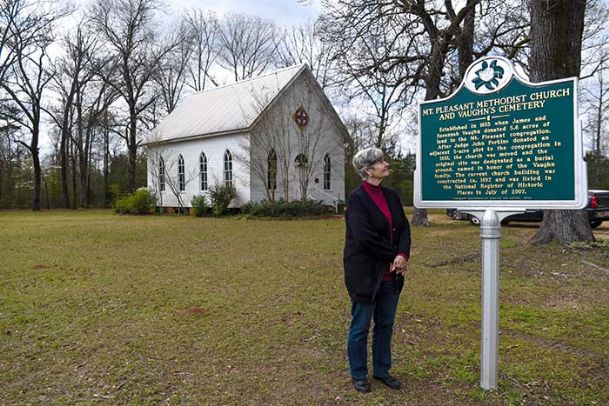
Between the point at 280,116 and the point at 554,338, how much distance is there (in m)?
21.8

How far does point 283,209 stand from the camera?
22.6 metres

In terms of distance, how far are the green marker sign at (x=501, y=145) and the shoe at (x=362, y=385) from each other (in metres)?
1.56

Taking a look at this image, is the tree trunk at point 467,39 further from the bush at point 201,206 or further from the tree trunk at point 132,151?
the tree trunk at point 132,151

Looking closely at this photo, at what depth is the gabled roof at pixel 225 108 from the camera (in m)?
25.6

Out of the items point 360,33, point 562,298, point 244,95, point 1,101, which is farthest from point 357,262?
point 1,101

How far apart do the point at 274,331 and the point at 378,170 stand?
7.93ft

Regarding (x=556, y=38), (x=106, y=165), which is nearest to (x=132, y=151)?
(x=106, y=165)

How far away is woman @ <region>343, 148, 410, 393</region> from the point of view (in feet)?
11.7

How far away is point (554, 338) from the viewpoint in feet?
15.9

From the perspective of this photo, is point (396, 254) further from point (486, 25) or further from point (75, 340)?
point (486, 25)

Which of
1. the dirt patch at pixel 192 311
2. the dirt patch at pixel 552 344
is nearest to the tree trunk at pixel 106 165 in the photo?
the dirt patch at pixel 192 311

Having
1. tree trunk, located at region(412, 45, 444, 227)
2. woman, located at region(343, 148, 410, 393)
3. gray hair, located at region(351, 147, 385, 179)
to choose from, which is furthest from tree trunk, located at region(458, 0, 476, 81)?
woman, located at region(343, 148, 410, 393)

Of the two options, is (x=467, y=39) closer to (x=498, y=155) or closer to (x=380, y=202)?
(x=498, y=155)

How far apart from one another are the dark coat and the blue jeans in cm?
14
